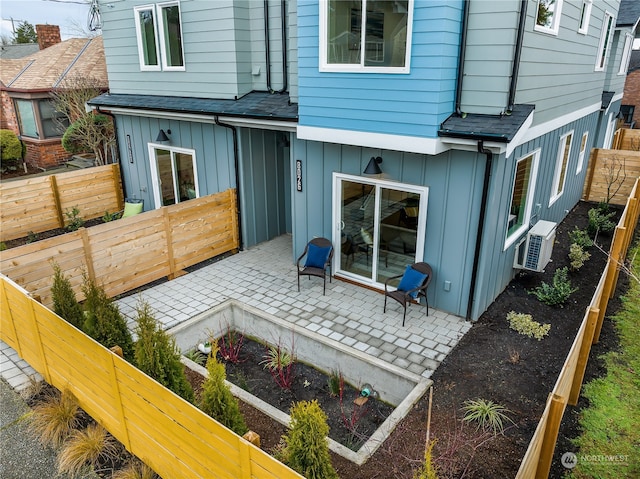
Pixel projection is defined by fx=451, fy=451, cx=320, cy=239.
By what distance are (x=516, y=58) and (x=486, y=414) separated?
4.50 m

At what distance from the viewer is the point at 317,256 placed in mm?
8148

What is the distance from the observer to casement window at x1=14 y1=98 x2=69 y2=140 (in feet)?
54.6

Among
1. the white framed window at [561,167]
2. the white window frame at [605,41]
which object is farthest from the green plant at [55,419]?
the white window frame at [605,41]

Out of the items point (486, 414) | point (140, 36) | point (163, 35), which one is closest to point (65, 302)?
point (486, 414)

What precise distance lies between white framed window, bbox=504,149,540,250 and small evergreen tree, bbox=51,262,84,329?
6.45 m

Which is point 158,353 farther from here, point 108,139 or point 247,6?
point 108,139

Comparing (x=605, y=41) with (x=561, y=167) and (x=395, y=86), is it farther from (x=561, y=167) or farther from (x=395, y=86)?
(x=395, y=86)

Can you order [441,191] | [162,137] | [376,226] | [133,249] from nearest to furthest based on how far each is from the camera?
[441,191]
[376,226]
[133,249]
[162,137]

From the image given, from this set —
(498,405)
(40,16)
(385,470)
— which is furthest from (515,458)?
(40,16)

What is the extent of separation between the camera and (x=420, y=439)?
187 inches

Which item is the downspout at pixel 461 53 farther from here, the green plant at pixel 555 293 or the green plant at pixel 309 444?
the green plant at pixel 309 444

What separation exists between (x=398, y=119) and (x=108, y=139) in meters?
11.8

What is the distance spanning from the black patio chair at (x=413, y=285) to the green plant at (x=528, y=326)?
1.34 meters

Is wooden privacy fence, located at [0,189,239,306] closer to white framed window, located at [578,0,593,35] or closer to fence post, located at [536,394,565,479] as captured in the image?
fence post, located at [536,394,565,479]
